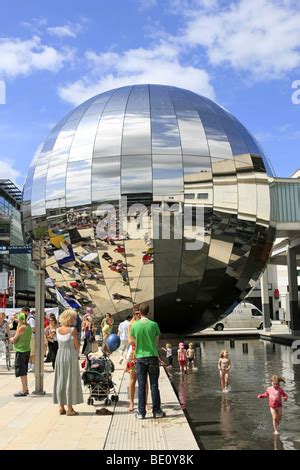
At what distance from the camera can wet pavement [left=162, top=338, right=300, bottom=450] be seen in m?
6.88

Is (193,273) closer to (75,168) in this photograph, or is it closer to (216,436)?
(75,168)

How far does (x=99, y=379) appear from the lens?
8586 mm

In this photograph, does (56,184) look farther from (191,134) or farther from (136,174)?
(191,134)

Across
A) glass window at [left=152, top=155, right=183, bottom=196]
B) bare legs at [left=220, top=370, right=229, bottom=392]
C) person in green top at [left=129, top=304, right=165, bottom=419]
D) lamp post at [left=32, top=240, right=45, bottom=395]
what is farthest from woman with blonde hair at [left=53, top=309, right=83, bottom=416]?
glass window at [left=152, top=155, right=183, bottom=196]

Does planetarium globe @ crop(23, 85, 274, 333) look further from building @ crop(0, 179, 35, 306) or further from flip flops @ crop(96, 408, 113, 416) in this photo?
building @ crop(0, 179, 35, 306)

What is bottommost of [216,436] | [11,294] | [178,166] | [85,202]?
[216,436]

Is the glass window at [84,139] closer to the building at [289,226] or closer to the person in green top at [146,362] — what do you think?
the building at [289,226]

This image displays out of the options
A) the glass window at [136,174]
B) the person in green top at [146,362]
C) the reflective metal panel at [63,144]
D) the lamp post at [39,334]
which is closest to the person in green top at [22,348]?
the lamp post at [39,334]

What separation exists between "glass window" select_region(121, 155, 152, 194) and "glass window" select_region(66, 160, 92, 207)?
1.05 m

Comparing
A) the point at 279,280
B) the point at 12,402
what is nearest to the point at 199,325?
the point at 12,402

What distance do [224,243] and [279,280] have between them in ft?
180
